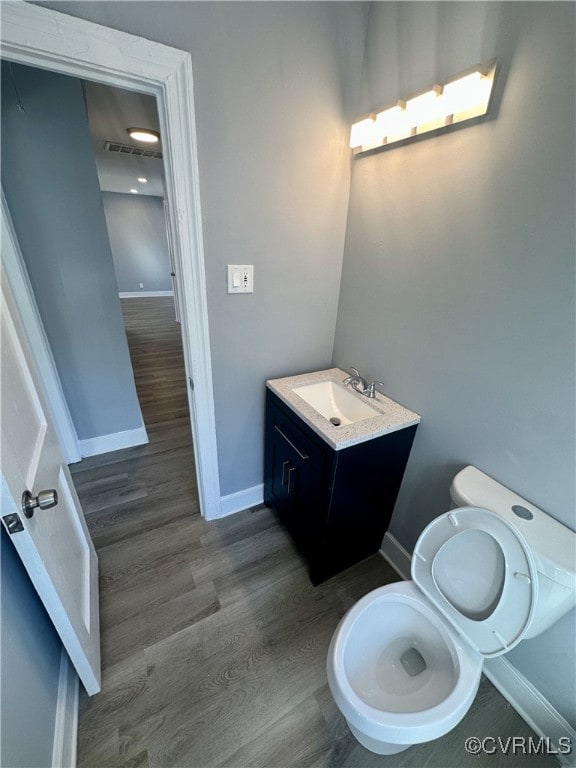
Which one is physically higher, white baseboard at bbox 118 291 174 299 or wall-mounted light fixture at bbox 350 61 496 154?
wall-mounted light fixture at bbox 350 61 496 154

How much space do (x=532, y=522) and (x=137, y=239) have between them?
8494 mm

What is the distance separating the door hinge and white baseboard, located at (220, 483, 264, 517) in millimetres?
1151

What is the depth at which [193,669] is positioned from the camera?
3.78ft

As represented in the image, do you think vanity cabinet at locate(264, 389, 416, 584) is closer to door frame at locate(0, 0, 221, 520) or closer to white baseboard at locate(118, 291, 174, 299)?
door frame at locate(0, 0, 221, 520)

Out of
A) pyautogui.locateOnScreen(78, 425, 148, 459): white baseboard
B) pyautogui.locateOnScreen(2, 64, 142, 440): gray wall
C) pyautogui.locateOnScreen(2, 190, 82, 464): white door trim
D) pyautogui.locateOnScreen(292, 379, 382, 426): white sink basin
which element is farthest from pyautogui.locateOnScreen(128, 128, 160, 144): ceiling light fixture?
pyautogui.locateOnScreen(292, 379, 382, 426): white sink basin

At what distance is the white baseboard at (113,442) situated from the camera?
2.24 meters

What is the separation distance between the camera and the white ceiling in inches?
81.5

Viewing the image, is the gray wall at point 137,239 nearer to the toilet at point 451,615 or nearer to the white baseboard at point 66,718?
the white baseboard at point 66,718

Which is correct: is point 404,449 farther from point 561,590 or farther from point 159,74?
point 159,74

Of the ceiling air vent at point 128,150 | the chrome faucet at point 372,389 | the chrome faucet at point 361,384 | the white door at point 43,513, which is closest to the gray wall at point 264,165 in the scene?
the chrome faucet at point 361,384

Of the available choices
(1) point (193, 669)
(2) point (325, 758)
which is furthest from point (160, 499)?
(2) point (325, 758)

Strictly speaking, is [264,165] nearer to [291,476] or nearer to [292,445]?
[292,445]

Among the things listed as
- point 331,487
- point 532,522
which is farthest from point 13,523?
point 532,522

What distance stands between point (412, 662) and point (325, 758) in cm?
40
